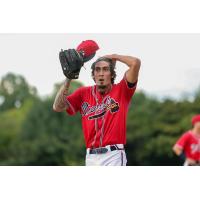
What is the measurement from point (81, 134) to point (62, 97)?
48624 mm

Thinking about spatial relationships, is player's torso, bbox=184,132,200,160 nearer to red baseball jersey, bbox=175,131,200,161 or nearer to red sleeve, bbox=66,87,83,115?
red baseball jersey, bbox=175,131,200,161

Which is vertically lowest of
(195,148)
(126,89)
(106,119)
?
(195,148)

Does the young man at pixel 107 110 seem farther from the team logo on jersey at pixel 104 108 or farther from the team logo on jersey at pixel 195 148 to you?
the team logo on jersey at pixel 195 148

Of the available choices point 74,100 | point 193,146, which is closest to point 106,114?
point 74,100

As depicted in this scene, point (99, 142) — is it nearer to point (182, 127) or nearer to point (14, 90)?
point (182, 127)

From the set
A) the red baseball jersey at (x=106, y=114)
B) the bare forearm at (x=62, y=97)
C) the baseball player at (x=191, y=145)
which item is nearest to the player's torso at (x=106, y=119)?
the red baseball jersey at (x=106, y=114)

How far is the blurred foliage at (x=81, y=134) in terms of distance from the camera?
5122cm

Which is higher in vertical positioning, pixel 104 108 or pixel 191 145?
pixel 104 108

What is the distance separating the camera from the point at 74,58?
8211 mm

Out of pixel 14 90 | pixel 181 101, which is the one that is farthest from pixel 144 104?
pixel 14 90

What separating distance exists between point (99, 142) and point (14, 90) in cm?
7503

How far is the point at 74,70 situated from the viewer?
816 cm

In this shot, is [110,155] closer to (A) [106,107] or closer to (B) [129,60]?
(A) [106,107]

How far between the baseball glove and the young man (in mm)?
137
